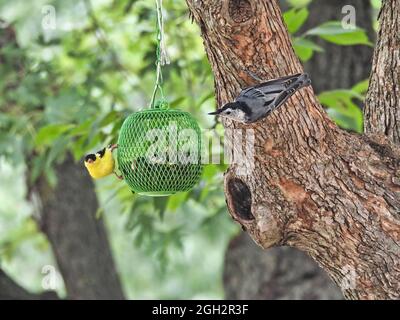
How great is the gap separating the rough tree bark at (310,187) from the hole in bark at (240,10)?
11 centimetres

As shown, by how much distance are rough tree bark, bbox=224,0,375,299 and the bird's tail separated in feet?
7.14

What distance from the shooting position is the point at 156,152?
3.27 metres

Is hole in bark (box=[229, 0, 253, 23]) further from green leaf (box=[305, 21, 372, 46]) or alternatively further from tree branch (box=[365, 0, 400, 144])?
green leaf (box=[305, 21, 372, 46])

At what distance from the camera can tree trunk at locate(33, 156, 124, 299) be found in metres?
5.32

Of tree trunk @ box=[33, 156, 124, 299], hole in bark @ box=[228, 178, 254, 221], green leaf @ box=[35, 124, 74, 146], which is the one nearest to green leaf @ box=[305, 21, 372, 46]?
hole in bark @ box=[228, 178, 254, 221]

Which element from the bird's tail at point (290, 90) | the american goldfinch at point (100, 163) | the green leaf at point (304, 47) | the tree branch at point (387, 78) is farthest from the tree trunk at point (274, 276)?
the bird's tail at point (290, 90)

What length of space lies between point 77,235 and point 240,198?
2.77 metres

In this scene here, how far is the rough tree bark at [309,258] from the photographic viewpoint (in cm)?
487

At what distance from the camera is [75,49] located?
5797mm

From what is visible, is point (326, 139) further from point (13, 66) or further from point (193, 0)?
point (13, 66)

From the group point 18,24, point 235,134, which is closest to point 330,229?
point 235,134

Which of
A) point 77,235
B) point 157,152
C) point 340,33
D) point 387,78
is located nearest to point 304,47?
point 340,33
